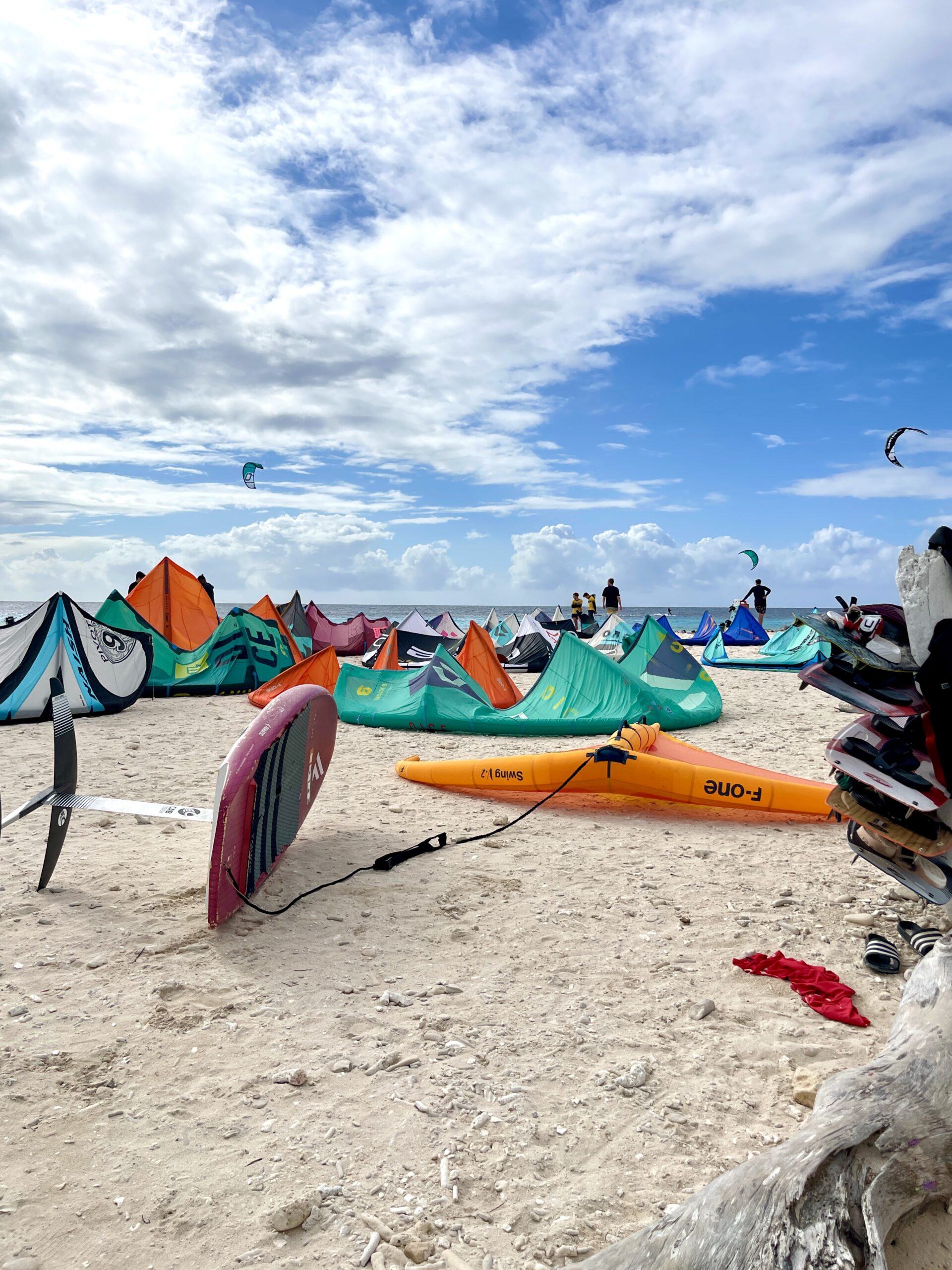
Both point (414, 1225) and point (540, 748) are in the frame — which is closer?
point (414, 1225)

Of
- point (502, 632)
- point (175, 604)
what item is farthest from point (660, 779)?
point (502, 632)

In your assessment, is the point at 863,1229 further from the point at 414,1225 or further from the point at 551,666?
the point at 551,666

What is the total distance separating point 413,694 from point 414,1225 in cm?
759

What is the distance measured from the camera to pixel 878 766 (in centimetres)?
269

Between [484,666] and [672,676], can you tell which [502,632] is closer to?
[484,666]

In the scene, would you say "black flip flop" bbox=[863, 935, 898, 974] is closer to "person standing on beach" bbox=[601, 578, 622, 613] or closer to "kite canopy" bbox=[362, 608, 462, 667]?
"kite canopy" bbox=[362, 608, 462, 667]

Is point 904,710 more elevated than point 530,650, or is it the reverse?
point 904,710

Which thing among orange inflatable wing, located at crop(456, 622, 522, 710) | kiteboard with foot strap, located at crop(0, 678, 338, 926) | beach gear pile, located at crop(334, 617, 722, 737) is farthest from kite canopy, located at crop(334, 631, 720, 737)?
kiteboard with foot strap, located at crop(0, 678, 338, 926)

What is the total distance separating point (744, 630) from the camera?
25312mm

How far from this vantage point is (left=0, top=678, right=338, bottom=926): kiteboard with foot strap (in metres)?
3.62

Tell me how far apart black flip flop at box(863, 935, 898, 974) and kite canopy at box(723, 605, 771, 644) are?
2289 centimetres

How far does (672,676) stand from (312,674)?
482 cm

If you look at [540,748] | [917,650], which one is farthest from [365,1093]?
[540,748]

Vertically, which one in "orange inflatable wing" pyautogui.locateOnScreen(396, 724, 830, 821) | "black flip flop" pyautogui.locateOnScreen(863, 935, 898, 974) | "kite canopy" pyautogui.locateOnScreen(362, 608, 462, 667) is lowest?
"black flip flop" pyautogui.locateOnScreen(863, 935, 898, 974)
